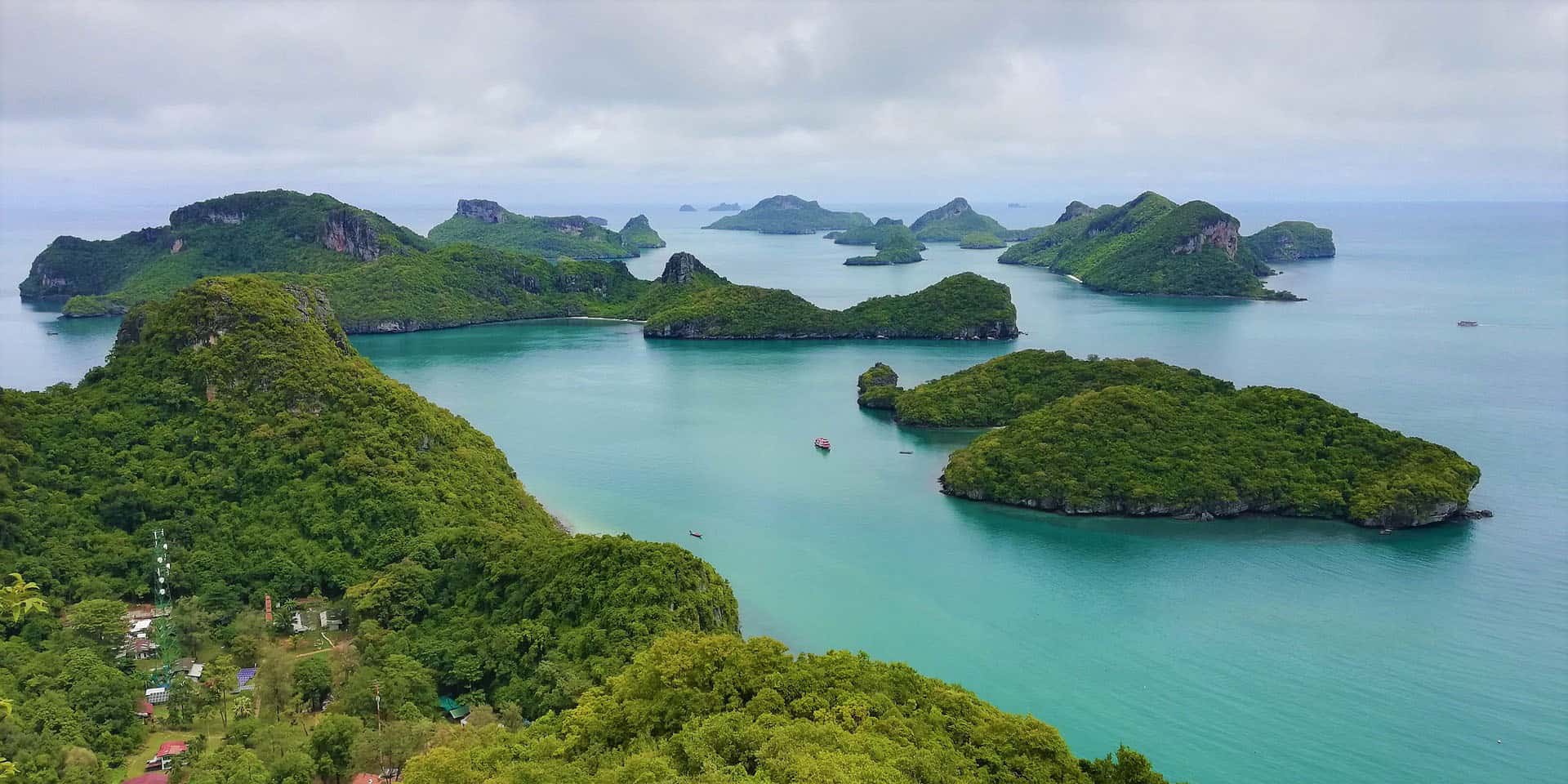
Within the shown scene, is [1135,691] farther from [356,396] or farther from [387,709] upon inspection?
[356,396]

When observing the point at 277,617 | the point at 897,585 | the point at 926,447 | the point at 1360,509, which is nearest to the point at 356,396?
the point at 277,617

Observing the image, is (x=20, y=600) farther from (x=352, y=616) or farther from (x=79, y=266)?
(x=79, y=266)

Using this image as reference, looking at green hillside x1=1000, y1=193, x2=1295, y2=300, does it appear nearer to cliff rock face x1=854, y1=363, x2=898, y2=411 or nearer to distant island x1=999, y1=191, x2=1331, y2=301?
distant island x1=999, y1=191, x2=1331, y2=301

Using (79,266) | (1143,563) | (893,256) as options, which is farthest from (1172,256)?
(79,266)

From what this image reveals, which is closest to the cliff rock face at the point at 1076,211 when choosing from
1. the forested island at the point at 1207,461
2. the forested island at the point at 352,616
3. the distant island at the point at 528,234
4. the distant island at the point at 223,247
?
the distant island at the point at 528,234

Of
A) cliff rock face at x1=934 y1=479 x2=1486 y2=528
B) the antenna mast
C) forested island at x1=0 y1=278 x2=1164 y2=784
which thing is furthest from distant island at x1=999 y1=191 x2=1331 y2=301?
the antenna mast
